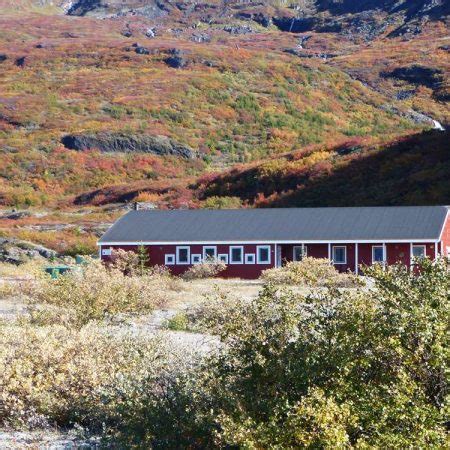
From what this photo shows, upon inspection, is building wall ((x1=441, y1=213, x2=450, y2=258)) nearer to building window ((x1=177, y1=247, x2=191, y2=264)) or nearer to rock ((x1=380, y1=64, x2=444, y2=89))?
building window ((x1=177, y1=247, x2=191, y2=264))

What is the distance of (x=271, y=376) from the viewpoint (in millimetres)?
8836

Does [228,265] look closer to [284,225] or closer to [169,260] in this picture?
[169,260]

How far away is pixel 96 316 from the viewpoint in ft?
58.3

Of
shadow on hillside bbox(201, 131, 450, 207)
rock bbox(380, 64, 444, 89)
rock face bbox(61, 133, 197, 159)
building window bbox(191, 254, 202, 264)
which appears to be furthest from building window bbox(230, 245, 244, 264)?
rock bbox(380, 64, 444, 89)

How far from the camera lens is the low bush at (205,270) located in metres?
36.8

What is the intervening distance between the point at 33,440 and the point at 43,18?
143m

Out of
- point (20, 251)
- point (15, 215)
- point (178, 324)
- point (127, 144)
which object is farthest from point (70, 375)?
point (127, 144)

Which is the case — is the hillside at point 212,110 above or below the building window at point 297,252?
below

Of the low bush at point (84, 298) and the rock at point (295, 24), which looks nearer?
the low bush at point (84, 298)

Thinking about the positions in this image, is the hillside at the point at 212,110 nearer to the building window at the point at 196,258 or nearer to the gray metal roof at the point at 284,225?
the gray metal roof at the point at 284,225

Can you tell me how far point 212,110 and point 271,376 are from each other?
8838 cm

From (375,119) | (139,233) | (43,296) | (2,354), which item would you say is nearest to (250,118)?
(375,119)

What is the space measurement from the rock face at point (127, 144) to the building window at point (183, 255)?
45360 mm

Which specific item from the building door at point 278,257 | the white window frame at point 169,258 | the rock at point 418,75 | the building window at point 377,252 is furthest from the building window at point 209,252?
the rock at point 418,75
